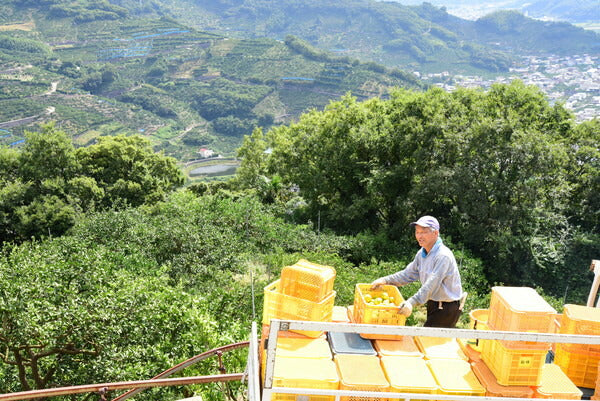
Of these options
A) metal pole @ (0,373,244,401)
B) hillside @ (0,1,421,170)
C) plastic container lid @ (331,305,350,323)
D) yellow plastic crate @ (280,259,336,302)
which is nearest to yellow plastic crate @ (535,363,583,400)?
plastic container lid @ (331,305,350,323)

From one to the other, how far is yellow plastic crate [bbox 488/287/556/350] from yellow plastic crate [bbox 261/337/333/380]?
158 cm

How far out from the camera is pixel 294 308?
4.80m

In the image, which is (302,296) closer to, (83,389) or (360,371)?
(360,371)

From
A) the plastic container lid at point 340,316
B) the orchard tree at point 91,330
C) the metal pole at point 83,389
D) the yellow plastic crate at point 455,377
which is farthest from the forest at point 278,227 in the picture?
the yellow plastic crate at point 455,377

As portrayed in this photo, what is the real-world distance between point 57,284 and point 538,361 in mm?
7799

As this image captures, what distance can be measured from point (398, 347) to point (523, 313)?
1175 mm

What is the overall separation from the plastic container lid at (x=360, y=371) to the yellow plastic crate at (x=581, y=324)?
2078mm

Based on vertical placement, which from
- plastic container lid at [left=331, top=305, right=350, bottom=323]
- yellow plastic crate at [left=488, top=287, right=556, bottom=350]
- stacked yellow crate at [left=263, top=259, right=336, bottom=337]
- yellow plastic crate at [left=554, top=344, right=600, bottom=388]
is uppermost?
yellow plastic crate at [left=488, top=287, right=556, bottom=350]

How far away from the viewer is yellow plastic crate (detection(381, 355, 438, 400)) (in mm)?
3871

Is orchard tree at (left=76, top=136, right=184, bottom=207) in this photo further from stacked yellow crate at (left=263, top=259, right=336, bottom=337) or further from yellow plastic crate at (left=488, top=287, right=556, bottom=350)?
yellow plastic crate at (left=488, top=287, right=556, bottom=350)

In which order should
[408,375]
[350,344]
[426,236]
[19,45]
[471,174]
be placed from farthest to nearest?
1. [19,45]
2. [471,174]
3. [426,236]
4. [350,344]
5. [408,375]

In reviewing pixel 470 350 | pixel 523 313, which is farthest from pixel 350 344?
pixel 523 313

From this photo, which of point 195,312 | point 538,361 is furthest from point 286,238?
point 538,361

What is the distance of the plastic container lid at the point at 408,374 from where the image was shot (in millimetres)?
3871
